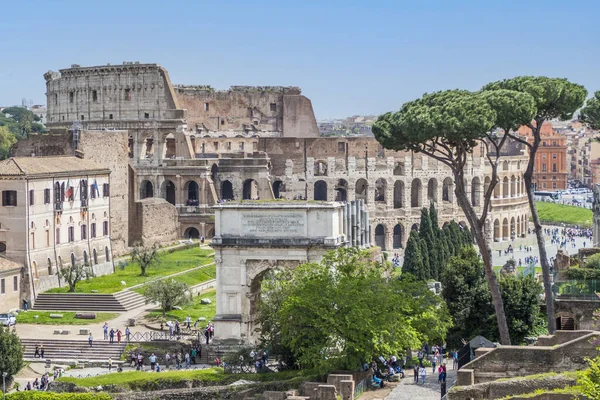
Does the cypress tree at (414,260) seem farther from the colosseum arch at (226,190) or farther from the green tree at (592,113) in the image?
the colosseum arch at (226,190)

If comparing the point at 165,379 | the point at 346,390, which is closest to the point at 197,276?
the point at 165,379

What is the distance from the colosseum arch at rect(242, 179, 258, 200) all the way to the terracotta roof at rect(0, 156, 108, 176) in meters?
30.3

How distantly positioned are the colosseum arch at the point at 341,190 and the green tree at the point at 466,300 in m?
58.1

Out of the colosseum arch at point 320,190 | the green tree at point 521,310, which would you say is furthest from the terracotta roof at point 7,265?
the colosseum arch at point 320,190

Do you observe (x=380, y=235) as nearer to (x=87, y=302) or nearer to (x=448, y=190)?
(x=448, y=190)

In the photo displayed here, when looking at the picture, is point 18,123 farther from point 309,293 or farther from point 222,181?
point 309,293

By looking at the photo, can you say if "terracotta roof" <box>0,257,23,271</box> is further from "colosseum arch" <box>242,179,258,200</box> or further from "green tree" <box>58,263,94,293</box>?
"colosseum arch" <box>242,179,258,200</box>

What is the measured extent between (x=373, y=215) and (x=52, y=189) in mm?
44386

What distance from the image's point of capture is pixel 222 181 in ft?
341

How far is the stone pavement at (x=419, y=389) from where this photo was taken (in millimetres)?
39812

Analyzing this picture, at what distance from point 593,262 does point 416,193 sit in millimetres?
58308

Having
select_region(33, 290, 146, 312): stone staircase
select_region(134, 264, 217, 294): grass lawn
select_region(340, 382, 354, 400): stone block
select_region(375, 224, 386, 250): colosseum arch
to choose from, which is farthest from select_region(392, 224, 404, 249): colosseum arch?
select_region(340, 382, 354, 400): stone block

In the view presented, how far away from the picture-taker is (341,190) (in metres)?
111

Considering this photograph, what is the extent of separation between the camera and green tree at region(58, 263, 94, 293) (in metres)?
64.2
